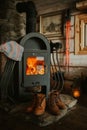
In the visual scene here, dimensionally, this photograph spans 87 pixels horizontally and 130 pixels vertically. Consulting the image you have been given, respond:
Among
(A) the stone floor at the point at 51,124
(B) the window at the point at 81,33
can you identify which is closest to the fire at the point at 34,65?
(A) the stone floor at the point at 51,124

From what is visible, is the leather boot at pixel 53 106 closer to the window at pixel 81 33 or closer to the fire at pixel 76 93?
the fire at pixel 76 93

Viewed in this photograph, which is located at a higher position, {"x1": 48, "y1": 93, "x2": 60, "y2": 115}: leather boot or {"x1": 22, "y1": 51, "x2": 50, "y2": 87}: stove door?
{"x1": 22, "y1": 51, "x2": 50, "y2": 87}: stove door

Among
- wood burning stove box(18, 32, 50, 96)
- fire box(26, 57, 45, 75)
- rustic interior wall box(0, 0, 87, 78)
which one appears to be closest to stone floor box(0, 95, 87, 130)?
wood burning stove box(18, 32, 50, 96)

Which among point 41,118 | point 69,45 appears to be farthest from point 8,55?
point 69,45

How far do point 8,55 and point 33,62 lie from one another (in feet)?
1.24

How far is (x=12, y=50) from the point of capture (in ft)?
8.01

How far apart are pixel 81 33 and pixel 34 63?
1.17m

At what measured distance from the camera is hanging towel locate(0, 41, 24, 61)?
95.0 inches

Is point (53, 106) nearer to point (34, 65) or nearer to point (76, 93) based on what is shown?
point (34, 65)

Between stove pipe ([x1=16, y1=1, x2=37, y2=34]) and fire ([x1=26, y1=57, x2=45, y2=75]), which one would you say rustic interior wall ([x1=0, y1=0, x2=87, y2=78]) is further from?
fire ([x1=26, y1=57, x2=45, y2=75])

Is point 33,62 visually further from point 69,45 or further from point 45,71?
point 69,45

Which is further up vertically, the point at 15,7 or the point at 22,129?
the point at 15,7

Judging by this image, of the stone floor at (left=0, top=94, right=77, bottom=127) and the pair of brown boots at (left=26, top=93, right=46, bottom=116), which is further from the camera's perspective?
the pair of brown boots at (left=26, top=93, right=46, bottom=116)

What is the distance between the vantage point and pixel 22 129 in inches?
73.9
